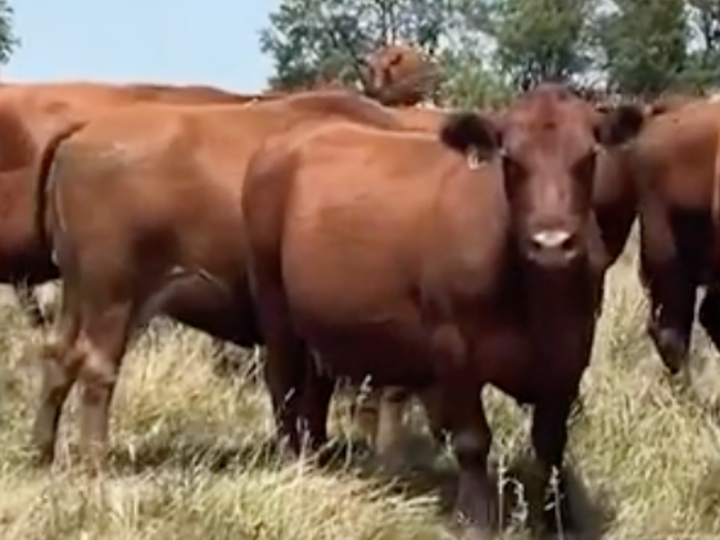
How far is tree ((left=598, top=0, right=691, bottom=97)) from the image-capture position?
47.7 m

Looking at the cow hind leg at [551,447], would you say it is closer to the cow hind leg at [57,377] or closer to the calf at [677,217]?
the cow hind leg at [57,377]

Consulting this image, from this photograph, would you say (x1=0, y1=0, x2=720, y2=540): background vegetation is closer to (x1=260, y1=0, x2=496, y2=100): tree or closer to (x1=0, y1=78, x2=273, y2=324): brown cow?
(x1=0, y1=78, x2=273, y2=324): brown cow

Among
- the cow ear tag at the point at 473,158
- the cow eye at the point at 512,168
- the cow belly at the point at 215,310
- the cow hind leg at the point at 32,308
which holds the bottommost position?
the cow hind leg at the point at 32,308

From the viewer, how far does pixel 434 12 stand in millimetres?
55344

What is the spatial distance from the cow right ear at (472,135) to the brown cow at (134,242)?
58.8 inches

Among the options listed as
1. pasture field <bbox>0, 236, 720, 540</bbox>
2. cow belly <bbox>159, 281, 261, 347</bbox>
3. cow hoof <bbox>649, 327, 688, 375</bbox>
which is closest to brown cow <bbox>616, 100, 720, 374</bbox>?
cow hoof <bbox>649, 327, 688, 375</bbox>

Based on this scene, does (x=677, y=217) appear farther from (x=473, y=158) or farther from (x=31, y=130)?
(x=31, y=130)

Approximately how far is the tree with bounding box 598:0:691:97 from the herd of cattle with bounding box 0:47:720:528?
120 ft

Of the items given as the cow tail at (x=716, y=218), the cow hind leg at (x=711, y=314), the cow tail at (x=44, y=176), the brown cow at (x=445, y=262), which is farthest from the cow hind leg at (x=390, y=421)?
the cow hind leg at (x=711, y=314)

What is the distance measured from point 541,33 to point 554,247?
4622 cm

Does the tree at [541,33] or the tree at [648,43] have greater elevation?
the tree at [648,43]

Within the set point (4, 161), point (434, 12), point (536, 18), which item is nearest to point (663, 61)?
point (536, 18)

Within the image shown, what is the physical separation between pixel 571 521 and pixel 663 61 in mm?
42754

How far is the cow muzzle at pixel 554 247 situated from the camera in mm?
6680
